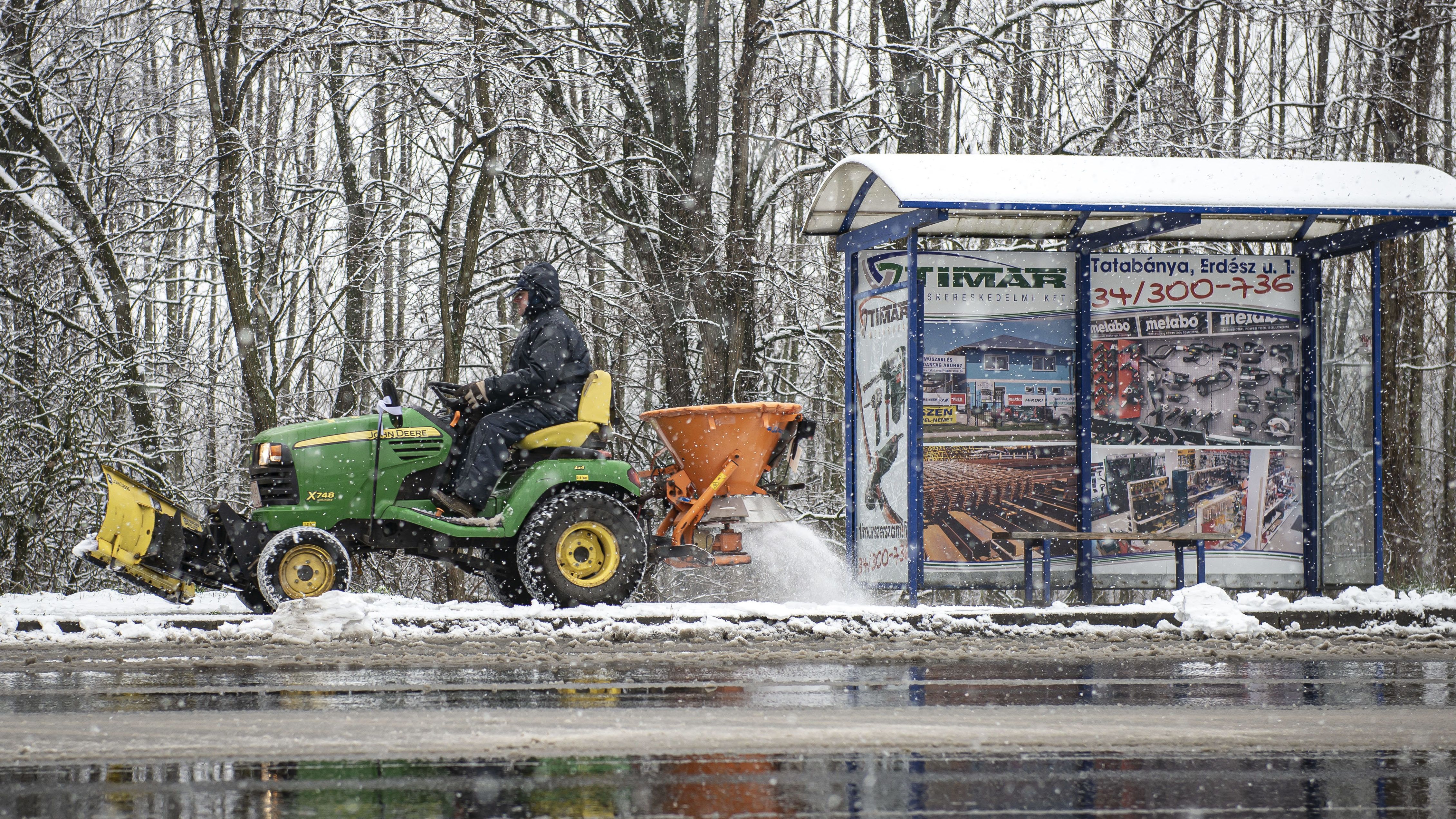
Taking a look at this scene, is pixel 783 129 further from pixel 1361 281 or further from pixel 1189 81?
pixel 1361 281

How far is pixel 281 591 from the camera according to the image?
9.05m

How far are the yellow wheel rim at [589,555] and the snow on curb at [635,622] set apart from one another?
0.49 meters

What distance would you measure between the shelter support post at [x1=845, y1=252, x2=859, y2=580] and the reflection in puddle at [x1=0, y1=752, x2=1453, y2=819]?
591 cm

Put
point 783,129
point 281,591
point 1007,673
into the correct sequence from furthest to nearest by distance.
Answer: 1. point 783,129
2. point 281,591
3. point 1007,673

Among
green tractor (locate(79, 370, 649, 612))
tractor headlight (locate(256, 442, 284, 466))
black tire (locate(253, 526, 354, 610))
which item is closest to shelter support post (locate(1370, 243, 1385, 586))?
green tractor (locate(79, 370, 649, 612))

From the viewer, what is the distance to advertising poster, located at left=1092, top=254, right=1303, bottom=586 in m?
10.8

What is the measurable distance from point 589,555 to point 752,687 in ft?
10.0

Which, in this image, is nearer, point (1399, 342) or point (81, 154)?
point (81, 154)

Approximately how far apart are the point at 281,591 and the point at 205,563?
0.73 metres

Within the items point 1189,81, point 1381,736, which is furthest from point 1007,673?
point 1189,81

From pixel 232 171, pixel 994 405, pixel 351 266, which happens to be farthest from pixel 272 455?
pixel 351 266

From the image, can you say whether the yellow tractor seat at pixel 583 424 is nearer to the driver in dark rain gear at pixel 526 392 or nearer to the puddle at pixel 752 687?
the driver in dark rain gear at pixel 526 392

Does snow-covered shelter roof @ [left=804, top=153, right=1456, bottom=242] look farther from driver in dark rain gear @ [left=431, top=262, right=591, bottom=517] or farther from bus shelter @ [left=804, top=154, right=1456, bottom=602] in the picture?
driver in dark rain gear @ [left=431, top=262, right=591, bottom=517]

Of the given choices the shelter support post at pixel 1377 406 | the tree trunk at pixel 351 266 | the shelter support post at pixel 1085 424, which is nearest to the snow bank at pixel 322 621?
the shelter support post at pixel 1085 424
